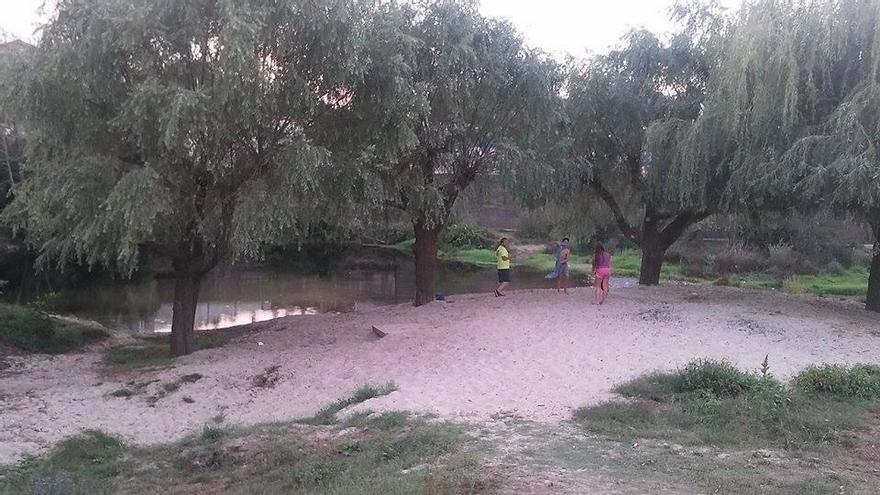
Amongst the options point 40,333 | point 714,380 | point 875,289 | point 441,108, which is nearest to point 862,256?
point 875,289

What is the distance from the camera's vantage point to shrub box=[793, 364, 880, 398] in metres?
9.23

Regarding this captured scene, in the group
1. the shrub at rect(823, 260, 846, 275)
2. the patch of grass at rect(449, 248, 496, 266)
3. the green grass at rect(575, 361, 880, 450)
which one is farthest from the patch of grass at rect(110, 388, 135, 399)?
the patch of grass at rect(449, 248, 496, 266)

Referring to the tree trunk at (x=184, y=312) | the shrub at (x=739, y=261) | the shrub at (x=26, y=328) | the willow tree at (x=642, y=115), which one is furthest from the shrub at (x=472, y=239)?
the tree trunk at (x=184, y=312)

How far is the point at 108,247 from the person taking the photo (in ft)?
40.3

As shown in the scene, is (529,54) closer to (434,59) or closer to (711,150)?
(434,59)

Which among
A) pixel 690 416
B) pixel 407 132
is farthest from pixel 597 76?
pixel 690 416

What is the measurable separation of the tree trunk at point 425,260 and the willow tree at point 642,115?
3.52 meters

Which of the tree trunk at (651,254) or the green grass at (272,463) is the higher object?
the tree trunk at (651,254)

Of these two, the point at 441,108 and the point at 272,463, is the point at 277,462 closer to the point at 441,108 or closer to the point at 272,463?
the point at 272,463

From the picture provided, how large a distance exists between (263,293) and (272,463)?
23408 millimetres

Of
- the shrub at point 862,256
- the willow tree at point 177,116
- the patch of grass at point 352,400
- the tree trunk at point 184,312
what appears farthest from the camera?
the shrub at point 862,256

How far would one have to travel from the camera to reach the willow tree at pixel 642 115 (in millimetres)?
17031

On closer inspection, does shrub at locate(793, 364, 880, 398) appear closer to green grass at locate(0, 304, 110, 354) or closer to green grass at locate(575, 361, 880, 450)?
green grass at locate(575, 361, 880, 450)

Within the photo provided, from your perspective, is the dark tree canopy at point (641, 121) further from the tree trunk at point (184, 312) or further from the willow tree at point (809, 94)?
the tree trunk at point (184, 312)
